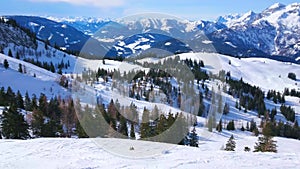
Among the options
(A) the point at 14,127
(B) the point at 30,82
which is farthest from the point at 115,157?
(B) the point at 30,82

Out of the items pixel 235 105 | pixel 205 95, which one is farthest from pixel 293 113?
pixel 205 95

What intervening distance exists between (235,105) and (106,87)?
6901 centimetres

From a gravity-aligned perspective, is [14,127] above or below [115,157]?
below

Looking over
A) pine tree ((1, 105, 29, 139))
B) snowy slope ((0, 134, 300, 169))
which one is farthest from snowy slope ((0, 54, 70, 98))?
snowy slope ((0, 134, 300, 169))

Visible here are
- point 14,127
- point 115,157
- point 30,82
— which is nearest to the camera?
point 115,157

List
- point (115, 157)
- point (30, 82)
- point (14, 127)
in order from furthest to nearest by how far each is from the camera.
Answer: point (30, 82) → point (14, 127) → point (115, 157)

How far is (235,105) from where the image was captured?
551ft

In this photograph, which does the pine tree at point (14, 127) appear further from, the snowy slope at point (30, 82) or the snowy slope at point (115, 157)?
the snowy slope at point (30, 82)

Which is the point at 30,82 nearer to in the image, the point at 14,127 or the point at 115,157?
the point at 14,127

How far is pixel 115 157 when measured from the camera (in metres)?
15.8

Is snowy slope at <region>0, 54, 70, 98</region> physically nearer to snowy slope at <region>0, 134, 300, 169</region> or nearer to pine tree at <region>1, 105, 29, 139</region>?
pine tree at <region>1, 105, 29, 139</region>

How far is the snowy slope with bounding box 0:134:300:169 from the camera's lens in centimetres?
1459

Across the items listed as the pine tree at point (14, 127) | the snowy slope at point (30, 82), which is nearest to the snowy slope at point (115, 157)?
the pine tree at point (14, 127)

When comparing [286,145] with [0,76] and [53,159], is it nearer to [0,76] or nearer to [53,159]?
[53,159]
